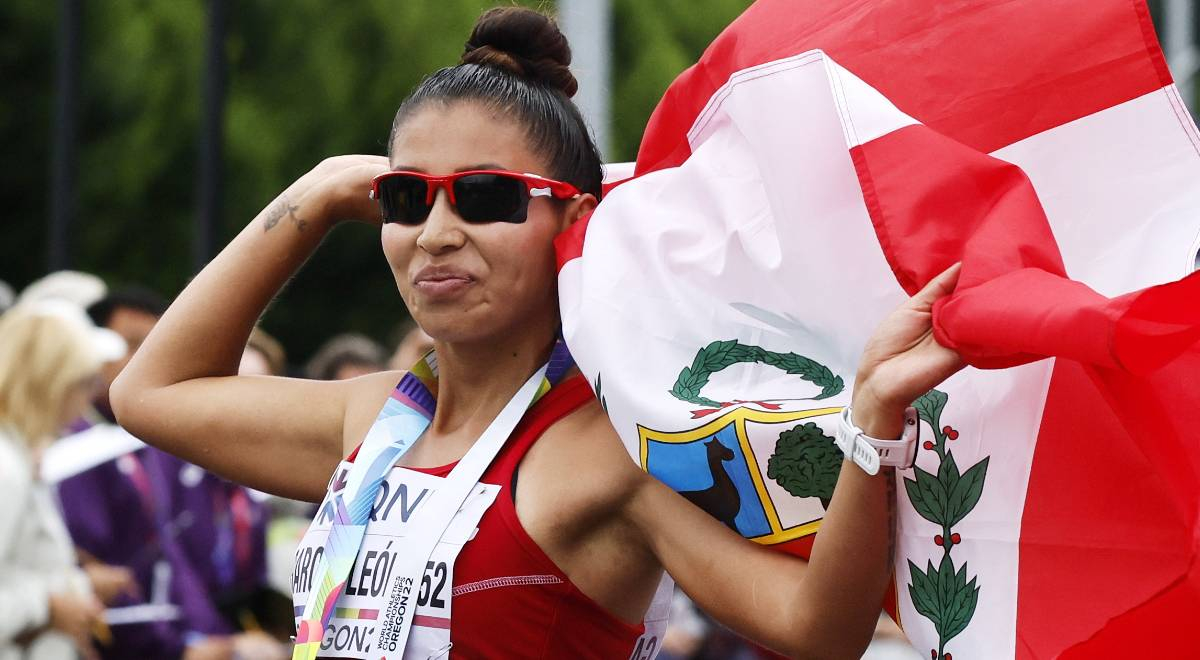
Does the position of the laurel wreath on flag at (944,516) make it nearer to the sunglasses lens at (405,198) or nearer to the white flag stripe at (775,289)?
the white flag stripe at (775,289)

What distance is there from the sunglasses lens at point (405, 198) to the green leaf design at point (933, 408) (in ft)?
2.95

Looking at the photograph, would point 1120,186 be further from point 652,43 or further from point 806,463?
point 652,43

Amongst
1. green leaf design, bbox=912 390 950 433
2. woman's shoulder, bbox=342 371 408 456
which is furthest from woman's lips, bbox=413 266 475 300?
green leaf design, bbox=912 390 950 433

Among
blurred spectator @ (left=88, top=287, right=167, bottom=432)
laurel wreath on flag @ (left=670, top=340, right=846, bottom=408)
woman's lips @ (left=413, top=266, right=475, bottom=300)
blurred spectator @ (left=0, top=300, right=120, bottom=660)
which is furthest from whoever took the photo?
blurred spectator @ (left=88, top=287, right=167, bottom=432)

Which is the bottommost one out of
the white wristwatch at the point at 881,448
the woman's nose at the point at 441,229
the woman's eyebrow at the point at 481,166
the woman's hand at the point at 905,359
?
the white wristwatch at the point at 881,448

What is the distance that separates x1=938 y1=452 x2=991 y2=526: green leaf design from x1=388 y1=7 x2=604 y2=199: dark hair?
93 cm

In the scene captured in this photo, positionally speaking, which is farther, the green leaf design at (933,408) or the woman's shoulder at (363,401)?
the woman's shoulder at (363,401)

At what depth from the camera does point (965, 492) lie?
7.29ft

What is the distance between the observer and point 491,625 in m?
2.63

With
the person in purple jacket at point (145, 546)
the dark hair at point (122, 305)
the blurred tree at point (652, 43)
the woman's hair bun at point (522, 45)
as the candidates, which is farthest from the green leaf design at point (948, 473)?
the blurred tree at point (652, 43)

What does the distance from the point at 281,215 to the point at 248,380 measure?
12.4 inches

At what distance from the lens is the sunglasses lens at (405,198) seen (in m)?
2.75

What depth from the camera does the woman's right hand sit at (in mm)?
3154

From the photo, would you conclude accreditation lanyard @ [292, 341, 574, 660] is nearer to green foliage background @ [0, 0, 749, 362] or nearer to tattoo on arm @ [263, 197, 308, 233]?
tattoo on arm @ [263, 197, 308, 233]
